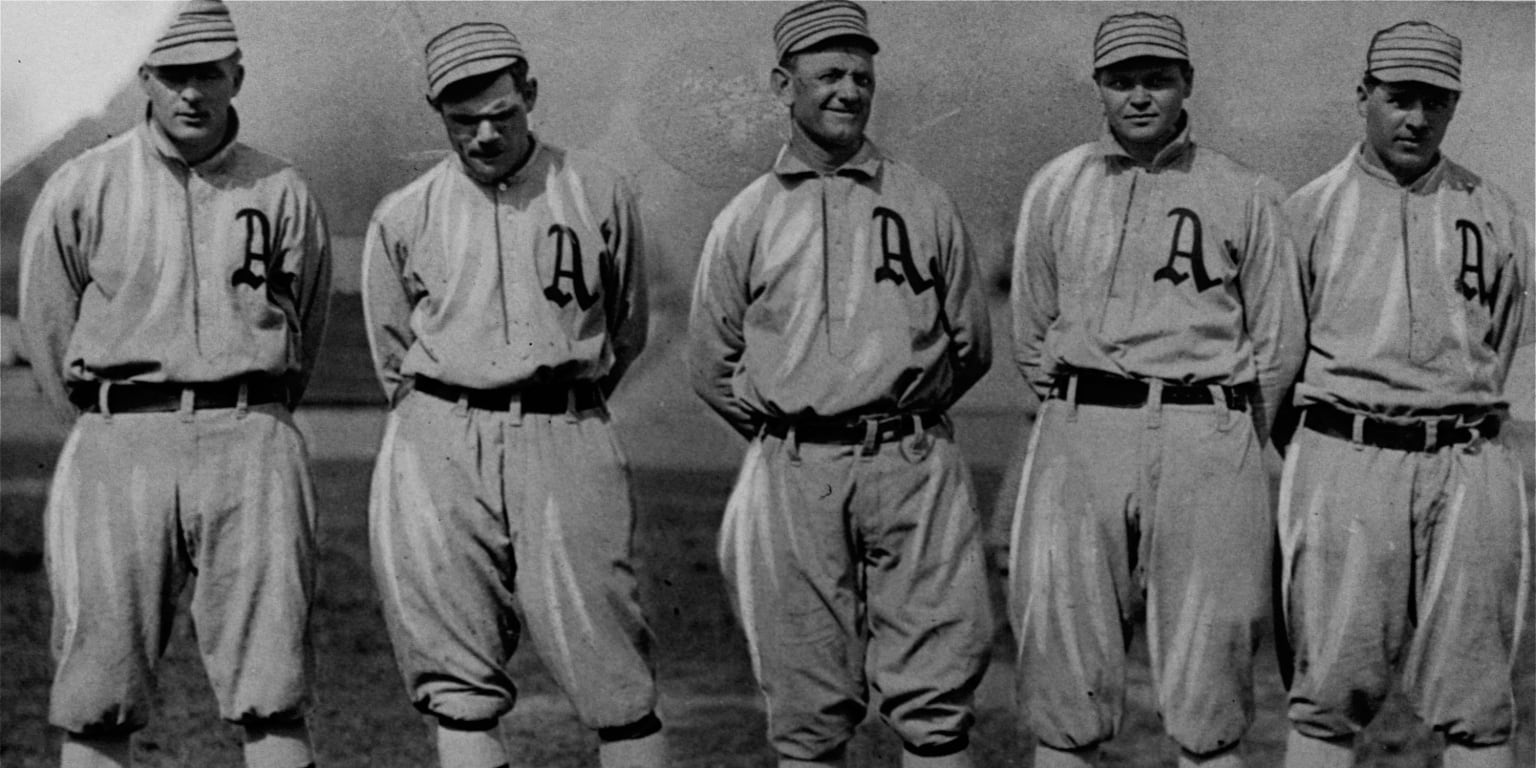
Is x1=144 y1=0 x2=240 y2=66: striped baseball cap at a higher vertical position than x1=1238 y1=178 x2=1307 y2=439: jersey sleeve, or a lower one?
higher

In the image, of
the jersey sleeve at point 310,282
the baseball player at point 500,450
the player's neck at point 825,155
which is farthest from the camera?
the jersey sleeve at point 310,282

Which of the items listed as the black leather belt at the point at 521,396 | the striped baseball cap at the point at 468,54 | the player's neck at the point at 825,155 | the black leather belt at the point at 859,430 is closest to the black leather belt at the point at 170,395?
the black leather belt at the point at 521,396

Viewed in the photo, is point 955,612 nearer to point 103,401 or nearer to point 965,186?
point 965,186

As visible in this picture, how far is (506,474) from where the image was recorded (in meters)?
6.73

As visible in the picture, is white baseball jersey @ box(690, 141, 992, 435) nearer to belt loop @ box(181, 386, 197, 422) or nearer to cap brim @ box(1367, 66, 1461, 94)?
cap brim @ box(1367, 66, 1461, 94)

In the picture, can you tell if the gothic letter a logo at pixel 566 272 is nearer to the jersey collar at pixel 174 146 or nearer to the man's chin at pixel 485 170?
the man's chin at pixel 485 170

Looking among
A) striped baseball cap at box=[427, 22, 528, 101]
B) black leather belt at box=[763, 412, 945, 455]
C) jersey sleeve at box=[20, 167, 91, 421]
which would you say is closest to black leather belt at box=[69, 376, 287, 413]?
jersey sleeve at box=[20, 167, 91, 421]

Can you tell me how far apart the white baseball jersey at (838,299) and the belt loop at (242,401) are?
1202mm

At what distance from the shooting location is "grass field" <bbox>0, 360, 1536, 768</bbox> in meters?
8.07

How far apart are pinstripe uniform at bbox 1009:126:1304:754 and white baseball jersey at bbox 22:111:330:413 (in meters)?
2.05

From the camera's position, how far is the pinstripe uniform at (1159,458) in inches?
266

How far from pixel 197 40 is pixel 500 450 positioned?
141cm

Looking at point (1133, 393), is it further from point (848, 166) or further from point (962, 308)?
point (848, 166)

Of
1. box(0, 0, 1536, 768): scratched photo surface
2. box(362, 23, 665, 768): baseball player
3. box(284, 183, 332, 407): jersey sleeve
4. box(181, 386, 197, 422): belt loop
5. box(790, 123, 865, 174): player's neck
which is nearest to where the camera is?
box(362, 23, 665, 768): baseball player
